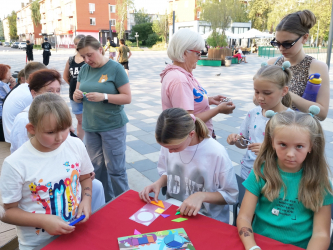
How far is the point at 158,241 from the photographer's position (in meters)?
1.27

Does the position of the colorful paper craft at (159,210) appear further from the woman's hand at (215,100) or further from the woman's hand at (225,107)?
the woman's hand at (215,100)

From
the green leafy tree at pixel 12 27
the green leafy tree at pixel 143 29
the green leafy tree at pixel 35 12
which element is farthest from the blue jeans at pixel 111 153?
the green leafy tree at pixel 12 27

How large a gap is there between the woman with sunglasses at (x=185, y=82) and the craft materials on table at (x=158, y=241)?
0.93 meters

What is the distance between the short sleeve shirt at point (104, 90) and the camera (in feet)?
8.48

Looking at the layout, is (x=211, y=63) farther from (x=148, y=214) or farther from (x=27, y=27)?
(x=27, y=27)

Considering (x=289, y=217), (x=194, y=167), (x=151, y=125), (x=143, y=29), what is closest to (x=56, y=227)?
(x=194, y=167)

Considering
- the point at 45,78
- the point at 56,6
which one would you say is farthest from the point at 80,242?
the point at 56,6

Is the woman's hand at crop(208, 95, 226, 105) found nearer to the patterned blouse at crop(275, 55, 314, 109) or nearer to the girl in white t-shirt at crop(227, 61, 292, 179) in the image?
the girl in white t-shirt at crop(227, 61, 292, 179)

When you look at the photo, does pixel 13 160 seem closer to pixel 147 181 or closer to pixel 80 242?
pixel 80 242

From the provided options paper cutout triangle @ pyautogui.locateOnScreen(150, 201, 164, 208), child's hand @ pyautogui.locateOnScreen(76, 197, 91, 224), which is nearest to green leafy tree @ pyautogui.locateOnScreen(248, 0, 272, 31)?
paper cutout triangle @ pyautogui.locateOnScreen(150, 201, 164, 208)

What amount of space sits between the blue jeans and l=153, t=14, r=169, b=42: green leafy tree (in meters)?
46.9

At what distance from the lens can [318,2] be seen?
27938 millimetres

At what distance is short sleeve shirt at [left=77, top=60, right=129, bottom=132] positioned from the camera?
8.48 ft

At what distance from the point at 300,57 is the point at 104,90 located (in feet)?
5.51
